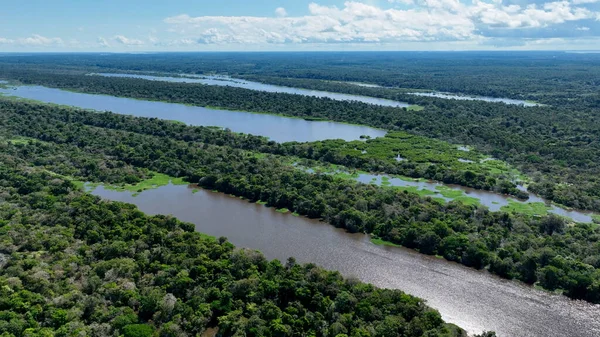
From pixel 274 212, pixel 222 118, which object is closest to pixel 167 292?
pixel 274 212

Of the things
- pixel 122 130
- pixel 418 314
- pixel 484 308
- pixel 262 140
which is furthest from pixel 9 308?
pixel 122 130

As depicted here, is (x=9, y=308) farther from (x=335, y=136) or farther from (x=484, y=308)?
(x=335, y=136)

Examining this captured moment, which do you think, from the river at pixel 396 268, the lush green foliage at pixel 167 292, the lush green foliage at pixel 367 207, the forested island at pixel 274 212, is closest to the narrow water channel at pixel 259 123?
the forested island at pixel 274 212

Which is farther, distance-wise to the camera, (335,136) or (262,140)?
(335,136)

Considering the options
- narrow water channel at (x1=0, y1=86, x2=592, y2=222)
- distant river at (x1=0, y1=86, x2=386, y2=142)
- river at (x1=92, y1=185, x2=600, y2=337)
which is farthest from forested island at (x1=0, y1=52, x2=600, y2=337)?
distant river at (x1=0, y1=86, x2=386, y2=142)

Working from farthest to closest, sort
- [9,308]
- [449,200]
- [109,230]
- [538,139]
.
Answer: [538,139] → [449,200] → [109,230] → [9,308]

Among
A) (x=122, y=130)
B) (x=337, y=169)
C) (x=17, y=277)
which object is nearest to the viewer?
(x=17, y=277)

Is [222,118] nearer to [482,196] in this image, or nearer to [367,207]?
[367,207]
